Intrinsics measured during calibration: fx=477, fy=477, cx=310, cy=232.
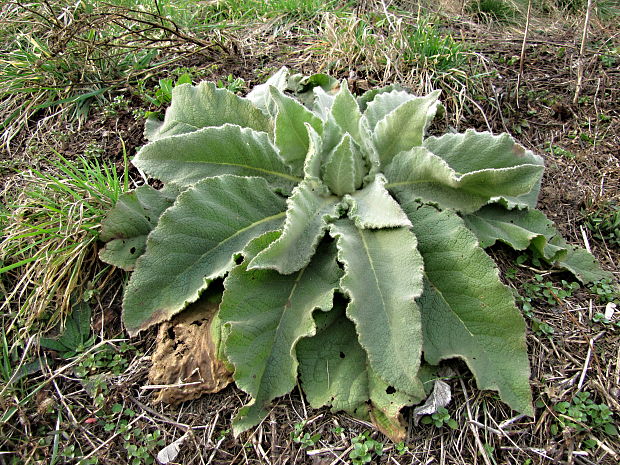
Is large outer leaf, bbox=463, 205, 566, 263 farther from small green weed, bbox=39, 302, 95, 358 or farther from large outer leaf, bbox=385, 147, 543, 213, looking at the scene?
small green weed, bbox=39, 302, 95, 358

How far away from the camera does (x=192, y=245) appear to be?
81.2 inches

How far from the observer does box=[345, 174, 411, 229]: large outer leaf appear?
197cm

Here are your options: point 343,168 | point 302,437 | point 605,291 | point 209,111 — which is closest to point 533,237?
point 605,291

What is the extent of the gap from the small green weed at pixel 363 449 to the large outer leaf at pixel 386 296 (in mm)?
268

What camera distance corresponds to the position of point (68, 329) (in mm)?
2209

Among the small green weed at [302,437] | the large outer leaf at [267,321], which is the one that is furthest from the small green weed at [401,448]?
the large outer leaf at [267,321]

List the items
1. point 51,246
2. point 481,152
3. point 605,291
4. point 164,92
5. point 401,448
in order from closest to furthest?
point 401,448
point 605,291
point 481,152
point 51,246
point 164,92

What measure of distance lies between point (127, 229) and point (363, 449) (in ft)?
4.66

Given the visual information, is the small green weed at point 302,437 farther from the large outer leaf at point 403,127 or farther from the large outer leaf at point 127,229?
the large outer leaf at point 403,127

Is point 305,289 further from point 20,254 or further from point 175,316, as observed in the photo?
point 20,254

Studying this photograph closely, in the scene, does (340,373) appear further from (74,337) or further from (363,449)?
(74,337)

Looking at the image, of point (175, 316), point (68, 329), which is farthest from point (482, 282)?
point (68, 329)

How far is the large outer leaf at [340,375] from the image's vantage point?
1.77 metres

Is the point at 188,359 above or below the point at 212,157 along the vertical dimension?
below
